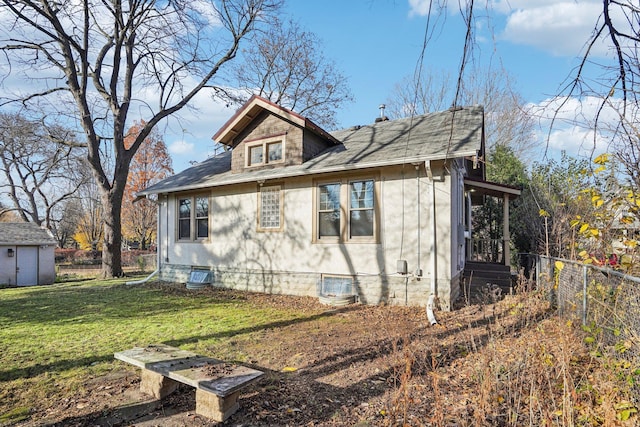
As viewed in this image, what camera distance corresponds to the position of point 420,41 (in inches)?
91.9

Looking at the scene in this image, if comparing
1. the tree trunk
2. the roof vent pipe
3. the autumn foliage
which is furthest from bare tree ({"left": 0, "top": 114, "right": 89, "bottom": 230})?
the roof vent pipe

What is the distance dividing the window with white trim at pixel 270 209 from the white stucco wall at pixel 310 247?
0.20 m

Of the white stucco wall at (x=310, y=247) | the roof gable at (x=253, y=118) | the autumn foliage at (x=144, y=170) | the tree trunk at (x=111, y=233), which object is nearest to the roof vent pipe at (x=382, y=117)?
the roof gable at (x=253, y=118)

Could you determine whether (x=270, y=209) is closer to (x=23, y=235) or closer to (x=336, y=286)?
(x=336, y=286)

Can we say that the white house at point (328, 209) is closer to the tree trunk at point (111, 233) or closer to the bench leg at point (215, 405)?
the tree trunk at point (111, 233)

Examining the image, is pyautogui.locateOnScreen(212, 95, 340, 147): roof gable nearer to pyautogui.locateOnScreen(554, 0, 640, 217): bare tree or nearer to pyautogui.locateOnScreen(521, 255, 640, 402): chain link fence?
pyautogui.locateOnScreen(521, 255, 640, 402): chain link fence

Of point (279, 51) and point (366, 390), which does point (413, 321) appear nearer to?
point (366, 390)

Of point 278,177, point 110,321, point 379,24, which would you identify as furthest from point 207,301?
point 379,24

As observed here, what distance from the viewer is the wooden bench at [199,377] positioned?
316 centimetres

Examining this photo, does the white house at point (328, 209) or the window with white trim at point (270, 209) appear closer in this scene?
the white house at point (328, 209)

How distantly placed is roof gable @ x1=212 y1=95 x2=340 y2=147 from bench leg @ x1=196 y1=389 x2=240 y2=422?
7.88 m

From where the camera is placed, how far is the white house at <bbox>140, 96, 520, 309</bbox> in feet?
25.9

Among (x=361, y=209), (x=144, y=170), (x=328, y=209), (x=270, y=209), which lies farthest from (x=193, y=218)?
(x=144, y=170)

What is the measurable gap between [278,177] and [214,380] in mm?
6936
